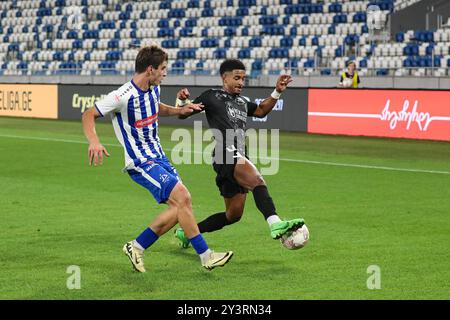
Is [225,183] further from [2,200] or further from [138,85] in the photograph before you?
[2,200]

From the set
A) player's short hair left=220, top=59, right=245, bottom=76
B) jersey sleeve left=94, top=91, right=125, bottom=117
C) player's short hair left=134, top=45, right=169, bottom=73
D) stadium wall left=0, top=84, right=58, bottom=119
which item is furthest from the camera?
stadium wall left=0, top=84, right=58, bottom=119

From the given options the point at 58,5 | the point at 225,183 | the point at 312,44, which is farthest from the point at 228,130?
the point at 58,5

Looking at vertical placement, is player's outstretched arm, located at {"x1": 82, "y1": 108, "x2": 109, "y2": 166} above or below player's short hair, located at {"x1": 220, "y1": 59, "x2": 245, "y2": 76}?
below

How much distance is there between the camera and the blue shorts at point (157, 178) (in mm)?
7977

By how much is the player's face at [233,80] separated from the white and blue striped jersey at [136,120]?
1.13 metres

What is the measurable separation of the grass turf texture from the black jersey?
1.08 m

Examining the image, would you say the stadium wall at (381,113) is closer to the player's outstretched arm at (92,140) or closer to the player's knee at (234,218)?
the player's knee at (234,218)

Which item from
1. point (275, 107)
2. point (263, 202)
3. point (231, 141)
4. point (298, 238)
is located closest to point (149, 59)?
point (231, 141)

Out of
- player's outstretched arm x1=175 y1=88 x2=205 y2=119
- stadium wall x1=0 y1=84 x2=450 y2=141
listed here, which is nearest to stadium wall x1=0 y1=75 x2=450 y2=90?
stadium wall x1=0 y1=84 x2=450 y2=141

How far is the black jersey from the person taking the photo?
906cm

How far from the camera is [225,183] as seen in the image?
29.6 feet

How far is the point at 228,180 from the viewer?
29.4 ft

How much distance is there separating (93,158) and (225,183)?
1844 mm

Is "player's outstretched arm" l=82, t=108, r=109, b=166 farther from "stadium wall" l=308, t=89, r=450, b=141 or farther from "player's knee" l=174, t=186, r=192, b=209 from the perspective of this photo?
"stadium wall" l=308, t=89, r=450, b=141
